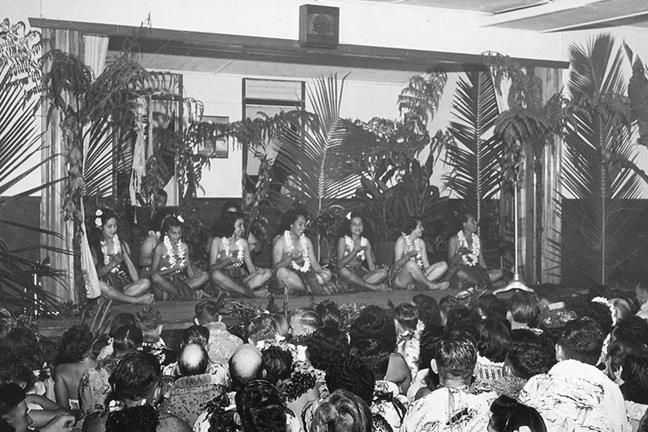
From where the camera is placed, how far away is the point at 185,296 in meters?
8.67

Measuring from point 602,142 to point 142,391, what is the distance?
7079 millimetres

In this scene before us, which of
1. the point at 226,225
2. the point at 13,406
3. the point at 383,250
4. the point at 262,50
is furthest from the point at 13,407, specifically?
the point at 383,250

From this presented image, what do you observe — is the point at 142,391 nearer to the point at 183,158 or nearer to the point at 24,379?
the point at 24,379

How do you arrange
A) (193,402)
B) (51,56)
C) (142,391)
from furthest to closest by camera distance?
(51,56), (193,402), (142,391)

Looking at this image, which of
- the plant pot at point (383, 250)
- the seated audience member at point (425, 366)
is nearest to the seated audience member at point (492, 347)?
the seated audience member at point (425, 366)

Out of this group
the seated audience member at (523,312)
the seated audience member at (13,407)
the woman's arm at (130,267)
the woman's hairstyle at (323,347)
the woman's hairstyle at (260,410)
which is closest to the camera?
the woman's hairstyle at (260,410)

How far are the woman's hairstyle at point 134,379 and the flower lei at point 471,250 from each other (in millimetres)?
6766

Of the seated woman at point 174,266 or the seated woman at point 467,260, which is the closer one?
the seated woman at point 174,266

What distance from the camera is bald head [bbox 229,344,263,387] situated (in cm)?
371

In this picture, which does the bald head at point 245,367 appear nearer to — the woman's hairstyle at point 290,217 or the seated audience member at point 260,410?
the seated audience member at point 260,410

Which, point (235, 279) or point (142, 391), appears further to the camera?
point (235, 279)

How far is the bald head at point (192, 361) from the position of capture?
4125 mm

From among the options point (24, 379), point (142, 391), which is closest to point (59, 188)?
point (24, 379)

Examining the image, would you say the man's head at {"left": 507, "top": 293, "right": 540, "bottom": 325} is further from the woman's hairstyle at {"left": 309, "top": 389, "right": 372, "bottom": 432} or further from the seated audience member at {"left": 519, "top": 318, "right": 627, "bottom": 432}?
the woman's hairstyle at {"left": 309, "top": 389, "right": 372, "bottom": 432}
